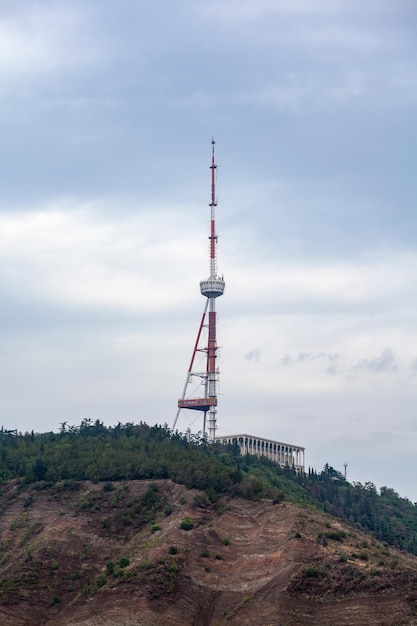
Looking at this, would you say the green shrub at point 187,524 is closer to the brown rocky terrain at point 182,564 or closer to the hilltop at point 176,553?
the brown rocky terrain at point 182,564

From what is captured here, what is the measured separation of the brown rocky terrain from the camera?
117 m

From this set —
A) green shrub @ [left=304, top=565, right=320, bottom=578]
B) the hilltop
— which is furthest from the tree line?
green shrub @ [left=304, top=565, right=320, bottom=578]

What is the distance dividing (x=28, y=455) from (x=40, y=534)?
36.9 metres

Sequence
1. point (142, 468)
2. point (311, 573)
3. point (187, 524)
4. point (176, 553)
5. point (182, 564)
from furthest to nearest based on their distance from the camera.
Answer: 1. point (142, 468)
2. point (187, 524)
3. point (176, 553)
4. point (182, 564)
5. point (311, 573)

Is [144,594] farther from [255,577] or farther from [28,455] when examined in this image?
[28,455]

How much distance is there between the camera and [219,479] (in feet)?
526

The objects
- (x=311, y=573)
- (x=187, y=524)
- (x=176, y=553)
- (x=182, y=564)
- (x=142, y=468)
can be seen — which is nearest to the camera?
(x=311, y=573)

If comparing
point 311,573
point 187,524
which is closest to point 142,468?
point 187,524

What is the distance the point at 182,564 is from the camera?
131375 mm

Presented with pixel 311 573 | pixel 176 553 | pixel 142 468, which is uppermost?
pixel 142 468

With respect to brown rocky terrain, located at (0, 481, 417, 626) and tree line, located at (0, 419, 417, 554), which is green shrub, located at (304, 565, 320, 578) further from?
tree line, located at (0, 419, 417, 554)

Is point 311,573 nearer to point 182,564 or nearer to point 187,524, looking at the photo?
point 182,564

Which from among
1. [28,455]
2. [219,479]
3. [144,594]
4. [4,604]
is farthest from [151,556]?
[28,455]

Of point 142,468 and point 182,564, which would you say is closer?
point 182,564
